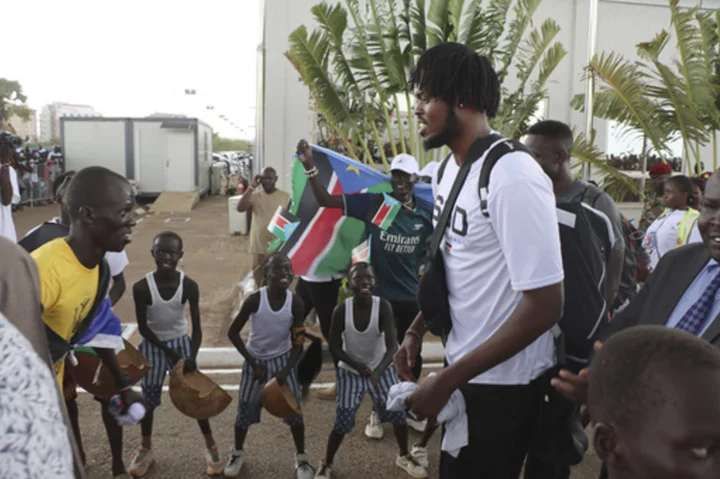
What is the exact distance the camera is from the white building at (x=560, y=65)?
37.0 feet

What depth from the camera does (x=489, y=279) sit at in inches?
75.3

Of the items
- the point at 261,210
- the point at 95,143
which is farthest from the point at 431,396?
the point at 95,143

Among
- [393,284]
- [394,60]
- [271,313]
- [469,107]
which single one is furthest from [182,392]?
[394,60]

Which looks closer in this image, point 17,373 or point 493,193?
point 17,373

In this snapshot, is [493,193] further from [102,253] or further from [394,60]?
[394,60]

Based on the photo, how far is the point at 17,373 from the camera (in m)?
0.82

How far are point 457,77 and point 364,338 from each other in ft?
8.06

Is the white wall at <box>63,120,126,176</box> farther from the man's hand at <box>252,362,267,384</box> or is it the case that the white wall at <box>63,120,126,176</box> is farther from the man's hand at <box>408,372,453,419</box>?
the man's hand at <box>408,372,453,419</box>

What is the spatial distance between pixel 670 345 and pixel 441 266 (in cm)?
93

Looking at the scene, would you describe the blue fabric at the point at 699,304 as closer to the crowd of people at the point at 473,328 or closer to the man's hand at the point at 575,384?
the crowd of people at the point at 473,328

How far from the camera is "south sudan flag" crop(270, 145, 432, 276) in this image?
17.8 ft

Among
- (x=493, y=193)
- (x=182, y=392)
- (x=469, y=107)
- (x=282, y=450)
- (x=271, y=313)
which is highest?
(x=469, y=107)

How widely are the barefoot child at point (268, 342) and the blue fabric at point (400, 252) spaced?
2.66 ft

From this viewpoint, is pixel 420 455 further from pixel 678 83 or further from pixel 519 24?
pixel 678 83
